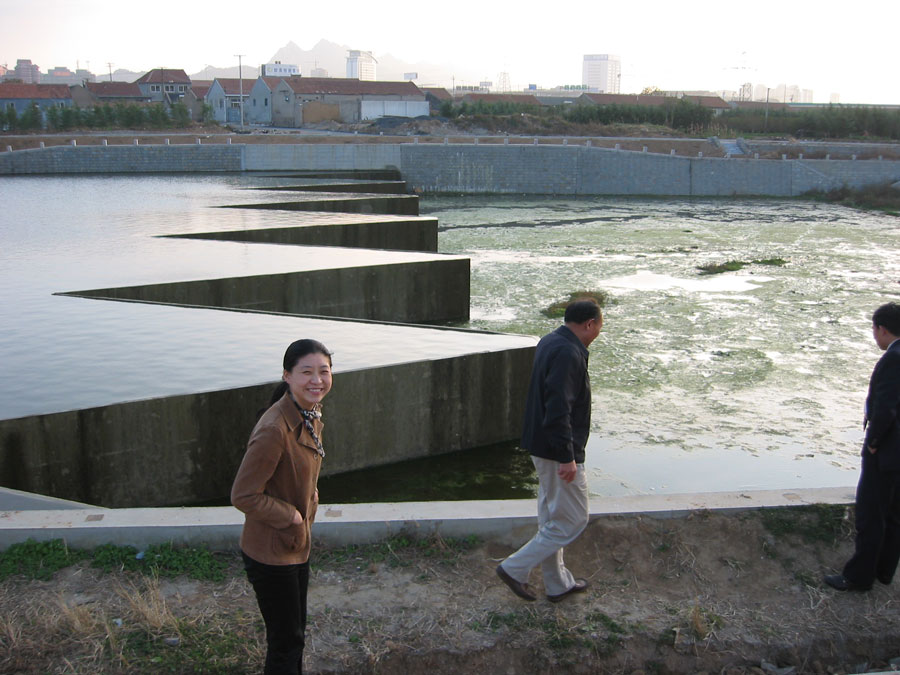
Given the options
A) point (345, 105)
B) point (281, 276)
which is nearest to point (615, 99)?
point (345, 105)

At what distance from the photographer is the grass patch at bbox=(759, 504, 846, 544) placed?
174 inches

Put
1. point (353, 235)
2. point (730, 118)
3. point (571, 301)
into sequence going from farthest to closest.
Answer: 1. point (730, 118)
2. point (353, 235)
3. point (571, 301)

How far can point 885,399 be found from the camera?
397 cm

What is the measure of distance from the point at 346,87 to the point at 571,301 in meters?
60.5

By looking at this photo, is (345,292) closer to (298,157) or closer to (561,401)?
(561,401)

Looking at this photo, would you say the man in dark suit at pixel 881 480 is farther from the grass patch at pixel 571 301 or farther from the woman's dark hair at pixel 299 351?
the grass patch at pixel 571 301

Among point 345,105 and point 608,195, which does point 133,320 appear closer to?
point 608,195

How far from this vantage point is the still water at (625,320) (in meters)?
6.85

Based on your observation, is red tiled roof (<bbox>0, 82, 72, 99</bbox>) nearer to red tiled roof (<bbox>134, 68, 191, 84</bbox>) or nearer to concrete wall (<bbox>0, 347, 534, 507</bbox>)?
red tiled roof (<bbox>134, 68, 191, 84</bbox>)

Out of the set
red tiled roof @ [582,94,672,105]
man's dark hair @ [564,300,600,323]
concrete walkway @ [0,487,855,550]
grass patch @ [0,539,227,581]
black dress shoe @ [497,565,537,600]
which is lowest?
black dress shoe @ [497,565,537,600]

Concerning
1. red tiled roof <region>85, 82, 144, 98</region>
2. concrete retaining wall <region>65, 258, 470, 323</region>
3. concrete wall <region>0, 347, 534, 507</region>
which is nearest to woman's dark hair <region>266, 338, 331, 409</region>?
concrete wall <region>0, 347, 534, 507</region>

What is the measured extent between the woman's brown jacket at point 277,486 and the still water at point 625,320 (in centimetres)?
315

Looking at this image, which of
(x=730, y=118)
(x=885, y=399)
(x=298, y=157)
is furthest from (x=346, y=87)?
(x=885, y=399)

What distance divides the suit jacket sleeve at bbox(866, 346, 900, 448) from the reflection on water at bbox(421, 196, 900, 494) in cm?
278
